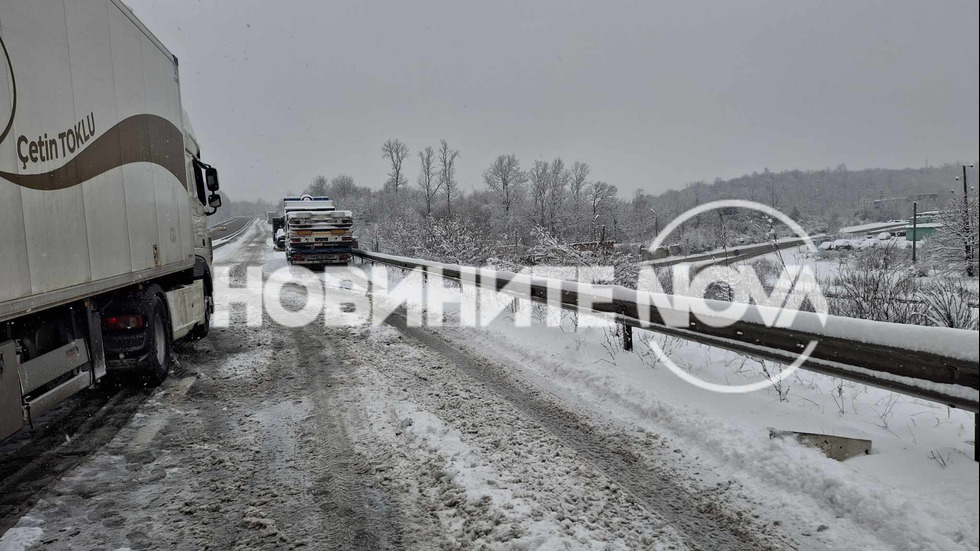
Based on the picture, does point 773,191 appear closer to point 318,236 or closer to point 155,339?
point 318,236

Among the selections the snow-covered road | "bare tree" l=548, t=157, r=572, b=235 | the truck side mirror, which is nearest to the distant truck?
the truck side mirror

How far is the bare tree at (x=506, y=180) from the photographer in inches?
3157

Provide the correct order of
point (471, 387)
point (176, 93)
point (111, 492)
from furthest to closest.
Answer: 1. point (176, 93)
2. point (471, 387)
3. point (111, 492)

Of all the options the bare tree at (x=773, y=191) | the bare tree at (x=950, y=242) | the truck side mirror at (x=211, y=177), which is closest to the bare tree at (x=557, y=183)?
the bare tree at (x=773, y=191)

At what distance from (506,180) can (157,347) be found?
76383 millimetres

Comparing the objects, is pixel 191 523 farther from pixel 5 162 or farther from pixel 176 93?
pixel 176 93

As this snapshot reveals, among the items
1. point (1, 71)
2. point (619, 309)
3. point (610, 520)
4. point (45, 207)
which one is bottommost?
point (610, 520)

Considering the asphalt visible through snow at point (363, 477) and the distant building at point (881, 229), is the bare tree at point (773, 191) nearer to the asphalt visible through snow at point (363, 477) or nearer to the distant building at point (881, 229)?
the distant building at point (881, 229)

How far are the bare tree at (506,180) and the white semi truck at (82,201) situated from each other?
7412 cm

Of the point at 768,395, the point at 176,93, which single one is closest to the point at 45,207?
the point at 176,93

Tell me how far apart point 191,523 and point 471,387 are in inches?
114

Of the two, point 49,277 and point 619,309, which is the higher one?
point 49,277

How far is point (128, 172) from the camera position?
5.17m

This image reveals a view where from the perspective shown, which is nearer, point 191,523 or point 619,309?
point 191,523
